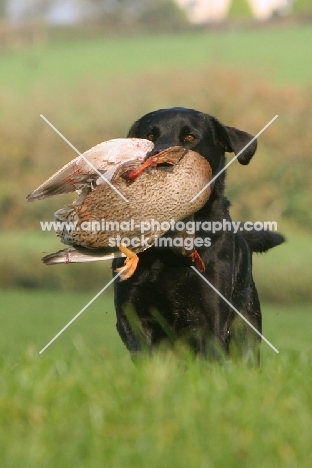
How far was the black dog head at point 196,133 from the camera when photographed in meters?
5.52

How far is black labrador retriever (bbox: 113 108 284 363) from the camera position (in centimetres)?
520

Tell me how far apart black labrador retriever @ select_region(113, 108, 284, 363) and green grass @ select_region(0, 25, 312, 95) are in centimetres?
2010

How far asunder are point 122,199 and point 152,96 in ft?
69.0

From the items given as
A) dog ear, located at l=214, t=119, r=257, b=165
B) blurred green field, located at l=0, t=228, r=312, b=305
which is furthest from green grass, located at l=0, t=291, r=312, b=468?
blurred green field, located at l=0, t=228, r=312, b=305

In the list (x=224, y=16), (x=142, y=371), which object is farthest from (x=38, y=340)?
(x=224, y=16)

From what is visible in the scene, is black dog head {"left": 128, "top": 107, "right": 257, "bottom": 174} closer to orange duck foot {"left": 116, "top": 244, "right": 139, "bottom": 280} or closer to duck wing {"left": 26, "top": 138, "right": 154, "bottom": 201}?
duck wing {"left": 26, "top": 138, "right": 154, "bottom": 201}

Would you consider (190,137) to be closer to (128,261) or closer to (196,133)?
(196,133)

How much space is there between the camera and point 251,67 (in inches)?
1005

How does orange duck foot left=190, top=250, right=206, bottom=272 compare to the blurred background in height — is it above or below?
above

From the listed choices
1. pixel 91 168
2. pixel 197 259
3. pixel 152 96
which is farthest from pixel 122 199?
pixel 152 96

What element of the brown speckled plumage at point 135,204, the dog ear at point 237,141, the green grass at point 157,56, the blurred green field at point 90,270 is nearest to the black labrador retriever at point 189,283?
the dog ear at point 237,141

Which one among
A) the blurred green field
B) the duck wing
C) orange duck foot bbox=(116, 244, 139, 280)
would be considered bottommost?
the blurred green field

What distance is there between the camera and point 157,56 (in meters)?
28.1

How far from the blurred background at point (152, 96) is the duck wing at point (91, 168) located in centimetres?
1434
